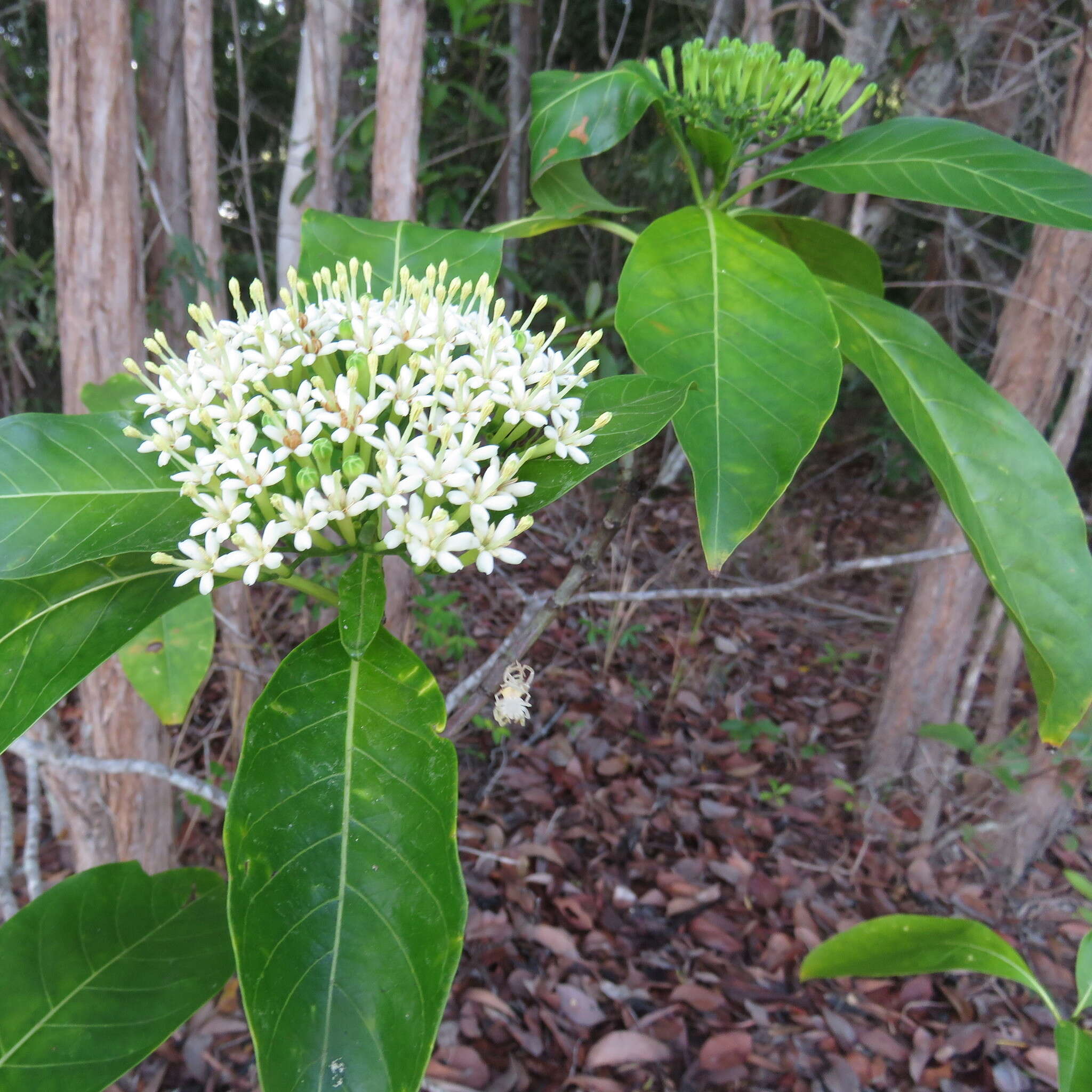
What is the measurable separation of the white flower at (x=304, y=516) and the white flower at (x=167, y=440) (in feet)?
0.44

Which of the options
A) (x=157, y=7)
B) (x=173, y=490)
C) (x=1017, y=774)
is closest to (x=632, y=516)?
(x=1017, y=774)

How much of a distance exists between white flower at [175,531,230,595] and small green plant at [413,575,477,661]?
159cm

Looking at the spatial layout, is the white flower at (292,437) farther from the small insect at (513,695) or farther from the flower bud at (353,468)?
the small insect at (513,695)

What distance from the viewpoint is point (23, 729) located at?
663mm

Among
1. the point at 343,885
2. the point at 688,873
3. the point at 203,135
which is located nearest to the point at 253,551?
the point at 343,885

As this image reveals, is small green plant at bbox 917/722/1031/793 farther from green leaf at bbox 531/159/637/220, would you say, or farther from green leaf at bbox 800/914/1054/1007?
green leaf at bbox 531/159/637/220

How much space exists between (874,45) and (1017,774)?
2249 mm

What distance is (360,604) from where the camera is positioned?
676 mm

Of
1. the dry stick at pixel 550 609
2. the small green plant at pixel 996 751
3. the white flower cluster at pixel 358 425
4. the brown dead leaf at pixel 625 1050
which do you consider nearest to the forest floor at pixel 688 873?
the brown dead leaf at pixel 625 1050

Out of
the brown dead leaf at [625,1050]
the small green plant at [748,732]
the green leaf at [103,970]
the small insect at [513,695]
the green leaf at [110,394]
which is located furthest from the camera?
the small green plant at [748,732]

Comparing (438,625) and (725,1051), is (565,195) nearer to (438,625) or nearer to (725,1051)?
(438,625)

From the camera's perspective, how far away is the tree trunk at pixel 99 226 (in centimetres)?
134

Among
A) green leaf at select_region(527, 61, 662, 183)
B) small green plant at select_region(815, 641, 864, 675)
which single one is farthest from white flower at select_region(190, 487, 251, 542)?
small green plant at select_region(815, 641, 864, 675)

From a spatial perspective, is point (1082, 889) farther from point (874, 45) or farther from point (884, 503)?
point (884, 503)
